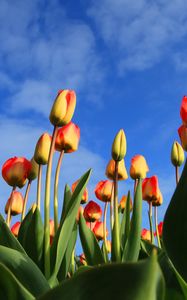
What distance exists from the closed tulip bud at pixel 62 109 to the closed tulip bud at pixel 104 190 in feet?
3.09

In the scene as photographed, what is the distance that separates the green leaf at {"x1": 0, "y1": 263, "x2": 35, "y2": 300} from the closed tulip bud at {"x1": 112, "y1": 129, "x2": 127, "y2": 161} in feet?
3.75

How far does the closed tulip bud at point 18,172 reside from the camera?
1.80 metres

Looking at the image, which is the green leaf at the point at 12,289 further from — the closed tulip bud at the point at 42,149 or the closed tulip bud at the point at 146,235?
the closed tulip bud at the point at 146,235

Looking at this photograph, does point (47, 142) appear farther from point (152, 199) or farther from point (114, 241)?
point (152, 199)

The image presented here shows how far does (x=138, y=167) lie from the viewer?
2.18m

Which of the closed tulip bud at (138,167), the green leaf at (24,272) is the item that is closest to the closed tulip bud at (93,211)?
the closed tulip bud at (138,167)

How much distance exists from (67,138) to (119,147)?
0.20 meters

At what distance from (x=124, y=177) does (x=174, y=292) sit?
107cm

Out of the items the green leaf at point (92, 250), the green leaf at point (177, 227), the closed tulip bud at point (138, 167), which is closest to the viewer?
the green leaf at point (177, 227)

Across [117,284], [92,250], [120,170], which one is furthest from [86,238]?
[117,284]

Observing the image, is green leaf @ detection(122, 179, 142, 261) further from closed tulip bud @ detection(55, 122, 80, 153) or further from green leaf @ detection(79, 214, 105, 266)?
closed tulip bud @ detection(55, 122, 80, 153)

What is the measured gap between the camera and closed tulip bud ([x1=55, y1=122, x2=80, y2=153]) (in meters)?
1.73

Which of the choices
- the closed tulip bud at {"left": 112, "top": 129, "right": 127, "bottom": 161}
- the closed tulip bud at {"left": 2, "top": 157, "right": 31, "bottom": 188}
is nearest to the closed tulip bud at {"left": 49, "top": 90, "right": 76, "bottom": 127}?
the closed tulip bud at {"left": 112, "top": 129, "right": 127, "bottom": 161}

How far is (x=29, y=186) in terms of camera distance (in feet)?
6.12
